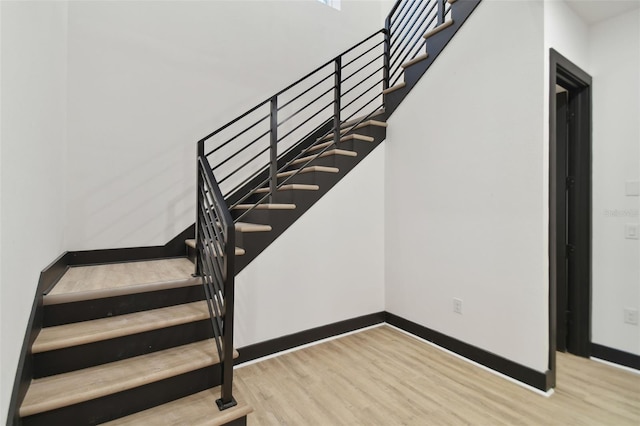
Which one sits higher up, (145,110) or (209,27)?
(209,27)

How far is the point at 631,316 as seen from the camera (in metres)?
2.46

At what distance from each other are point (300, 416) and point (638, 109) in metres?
3.27

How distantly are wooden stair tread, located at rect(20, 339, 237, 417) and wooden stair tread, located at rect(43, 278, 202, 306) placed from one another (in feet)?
1.38

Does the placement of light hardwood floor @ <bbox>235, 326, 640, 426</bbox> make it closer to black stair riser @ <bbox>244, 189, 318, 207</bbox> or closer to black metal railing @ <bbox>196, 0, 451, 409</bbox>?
black metal railing @ <bbox>196, 0, 451, 409</bbox>

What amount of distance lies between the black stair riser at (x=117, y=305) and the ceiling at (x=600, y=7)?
3.49 meters

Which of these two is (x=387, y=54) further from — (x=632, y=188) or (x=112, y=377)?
(x=112, y=377)

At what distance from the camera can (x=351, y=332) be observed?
10.5ft

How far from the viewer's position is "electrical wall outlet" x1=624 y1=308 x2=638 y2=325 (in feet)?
8.00

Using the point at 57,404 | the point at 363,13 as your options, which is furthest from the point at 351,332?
the point at 363,13

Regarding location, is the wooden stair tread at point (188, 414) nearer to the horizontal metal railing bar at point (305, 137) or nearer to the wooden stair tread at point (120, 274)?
the wooden stair tread at point (120, 274)

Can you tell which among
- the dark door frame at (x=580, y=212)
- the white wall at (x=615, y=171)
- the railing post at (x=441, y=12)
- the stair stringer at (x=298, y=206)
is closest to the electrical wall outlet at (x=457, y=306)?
the dark door frame at (x=580, y=212)

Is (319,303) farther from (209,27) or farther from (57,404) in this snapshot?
(209,27)

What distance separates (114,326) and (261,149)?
2.34 m

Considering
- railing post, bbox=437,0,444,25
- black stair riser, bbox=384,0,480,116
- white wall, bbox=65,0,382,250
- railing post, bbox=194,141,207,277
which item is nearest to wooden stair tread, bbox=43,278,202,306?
railing post, bbox=194,141,207,277
